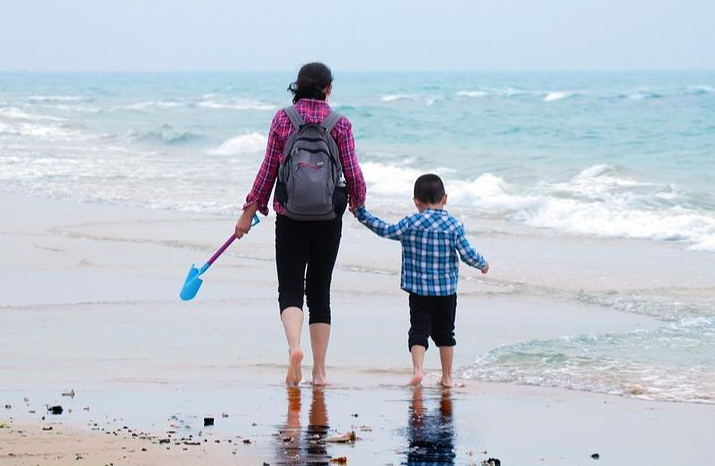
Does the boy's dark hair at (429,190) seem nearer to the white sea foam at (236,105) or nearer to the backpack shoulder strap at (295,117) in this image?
the backpack shoulder strap at (295,117)

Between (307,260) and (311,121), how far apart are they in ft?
2.31

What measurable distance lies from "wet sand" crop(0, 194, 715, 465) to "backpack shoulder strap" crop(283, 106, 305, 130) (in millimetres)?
1231

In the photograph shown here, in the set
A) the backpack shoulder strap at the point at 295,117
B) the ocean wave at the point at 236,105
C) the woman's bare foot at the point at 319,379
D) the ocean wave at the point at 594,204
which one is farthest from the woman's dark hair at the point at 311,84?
the ocean wave at the point at 236,105

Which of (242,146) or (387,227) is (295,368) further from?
(242,146)

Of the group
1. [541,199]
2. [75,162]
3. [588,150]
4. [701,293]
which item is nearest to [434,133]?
[588,150]

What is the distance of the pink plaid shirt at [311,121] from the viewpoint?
5328 millimetres

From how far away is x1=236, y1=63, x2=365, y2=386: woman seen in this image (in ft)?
17.6

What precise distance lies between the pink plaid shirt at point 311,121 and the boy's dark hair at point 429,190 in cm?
38

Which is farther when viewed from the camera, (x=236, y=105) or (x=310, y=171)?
(x=236, y=105)

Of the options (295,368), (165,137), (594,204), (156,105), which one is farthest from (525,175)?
(156,105)

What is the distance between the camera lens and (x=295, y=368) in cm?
562

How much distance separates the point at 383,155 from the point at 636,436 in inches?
805

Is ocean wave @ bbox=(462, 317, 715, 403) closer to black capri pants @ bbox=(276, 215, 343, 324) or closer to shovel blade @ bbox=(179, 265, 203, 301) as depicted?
black capri pants @ bbox=(276, 215, 343, 324)

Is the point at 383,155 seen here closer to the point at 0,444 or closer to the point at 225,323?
the point at 225,323
